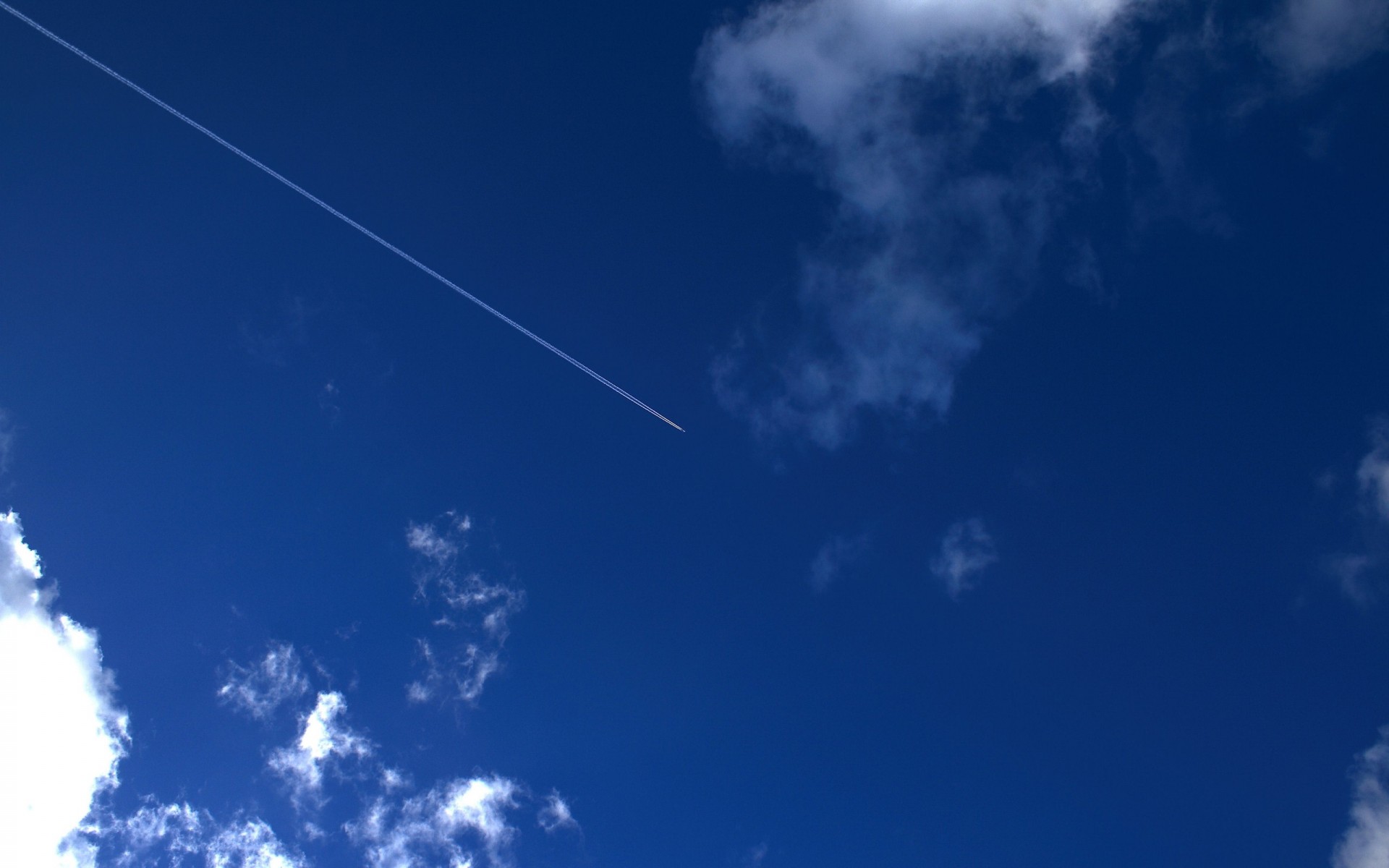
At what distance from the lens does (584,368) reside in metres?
145

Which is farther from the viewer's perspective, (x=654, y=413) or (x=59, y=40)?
(x=654, y=413)

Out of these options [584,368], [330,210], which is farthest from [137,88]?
[584,368]

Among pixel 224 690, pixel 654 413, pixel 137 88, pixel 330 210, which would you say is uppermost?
pixel 137 88

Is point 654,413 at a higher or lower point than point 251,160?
lower

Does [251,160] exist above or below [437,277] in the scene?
above

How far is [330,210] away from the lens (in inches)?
5541

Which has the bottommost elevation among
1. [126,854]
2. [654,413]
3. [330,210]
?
[126,854]

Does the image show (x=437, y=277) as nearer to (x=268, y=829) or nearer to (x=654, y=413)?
(x=654, y=413)

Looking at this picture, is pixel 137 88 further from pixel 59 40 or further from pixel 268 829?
pixel 268 829

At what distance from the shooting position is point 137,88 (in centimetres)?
13900

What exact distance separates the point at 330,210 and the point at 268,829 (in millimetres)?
106961

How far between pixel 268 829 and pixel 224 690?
25068 mm

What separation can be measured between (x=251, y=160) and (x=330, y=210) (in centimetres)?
1599

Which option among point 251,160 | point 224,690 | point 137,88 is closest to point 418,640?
point 224,690
